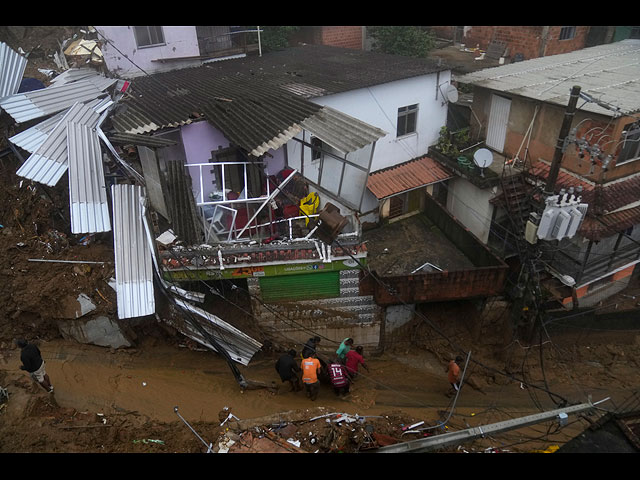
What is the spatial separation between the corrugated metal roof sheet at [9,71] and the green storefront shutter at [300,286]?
970cm

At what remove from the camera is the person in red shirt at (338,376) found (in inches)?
406

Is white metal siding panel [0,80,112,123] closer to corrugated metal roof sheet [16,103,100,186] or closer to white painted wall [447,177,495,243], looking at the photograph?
corrugated metal roof sheet [16,103,100,186]

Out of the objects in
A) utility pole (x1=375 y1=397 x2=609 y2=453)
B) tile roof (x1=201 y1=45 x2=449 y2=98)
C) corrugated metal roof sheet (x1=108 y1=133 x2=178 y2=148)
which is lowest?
utility pole (x1=375 y1=397 x2=609 y2=453)

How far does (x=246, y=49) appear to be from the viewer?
19359mm

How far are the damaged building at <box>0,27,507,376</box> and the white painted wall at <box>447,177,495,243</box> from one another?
141cm

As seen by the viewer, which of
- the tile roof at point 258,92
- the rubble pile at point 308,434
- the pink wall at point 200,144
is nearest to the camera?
the rubble pile at point 308,434

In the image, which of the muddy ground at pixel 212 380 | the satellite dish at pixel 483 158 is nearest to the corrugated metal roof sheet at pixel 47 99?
the muddy ground at pixel 212 380

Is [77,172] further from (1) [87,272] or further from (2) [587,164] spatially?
(2) [587,164]

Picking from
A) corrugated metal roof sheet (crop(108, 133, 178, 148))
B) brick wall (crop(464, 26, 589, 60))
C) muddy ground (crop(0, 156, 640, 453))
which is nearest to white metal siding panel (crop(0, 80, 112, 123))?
muddy ground (crop(0, 156, 640, 453))

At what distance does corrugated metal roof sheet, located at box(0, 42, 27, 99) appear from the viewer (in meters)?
12.9

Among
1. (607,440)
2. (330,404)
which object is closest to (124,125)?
(330,404)

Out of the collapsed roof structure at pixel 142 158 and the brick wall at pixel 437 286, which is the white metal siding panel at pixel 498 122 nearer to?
the collapsed roof structure at pixel 142 158

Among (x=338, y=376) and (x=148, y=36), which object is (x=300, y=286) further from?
(x=148, y=36)

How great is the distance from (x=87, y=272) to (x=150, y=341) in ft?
7.93
